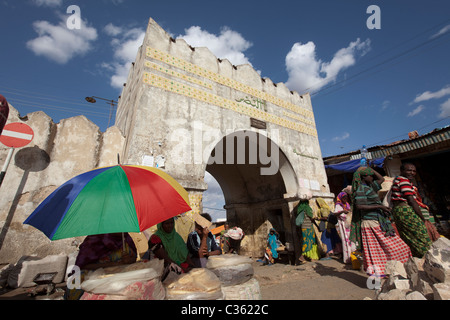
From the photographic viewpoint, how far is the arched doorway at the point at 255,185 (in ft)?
23.9

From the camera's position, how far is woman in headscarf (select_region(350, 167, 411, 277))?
295 cm

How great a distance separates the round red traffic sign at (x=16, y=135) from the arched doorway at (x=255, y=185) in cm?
483

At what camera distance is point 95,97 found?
329 inches

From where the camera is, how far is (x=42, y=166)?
3961mm

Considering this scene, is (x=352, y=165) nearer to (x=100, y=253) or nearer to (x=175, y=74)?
(x=175, y=74)

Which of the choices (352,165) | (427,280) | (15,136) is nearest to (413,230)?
(427,280)

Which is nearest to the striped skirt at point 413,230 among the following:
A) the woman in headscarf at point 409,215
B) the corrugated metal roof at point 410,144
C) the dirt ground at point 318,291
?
the woman in headscarf at point 409,215

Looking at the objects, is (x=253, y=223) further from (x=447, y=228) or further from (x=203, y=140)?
(x=447, y=228)

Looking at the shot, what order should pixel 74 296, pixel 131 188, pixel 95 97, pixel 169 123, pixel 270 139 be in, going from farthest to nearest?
pixel 95 97, pixel 270 139, pixel 169 123, pixel 74 296, pixel 131 188

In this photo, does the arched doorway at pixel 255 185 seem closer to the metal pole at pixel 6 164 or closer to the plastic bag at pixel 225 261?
the plastic bag at pixel 225 261

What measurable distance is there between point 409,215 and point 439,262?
3.50 ft

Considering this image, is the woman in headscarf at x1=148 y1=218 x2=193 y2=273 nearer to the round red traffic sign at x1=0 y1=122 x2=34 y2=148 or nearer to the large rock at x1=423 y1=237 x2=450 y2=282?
the large rock at x1=423 y1=237 x2=450 y2=282
